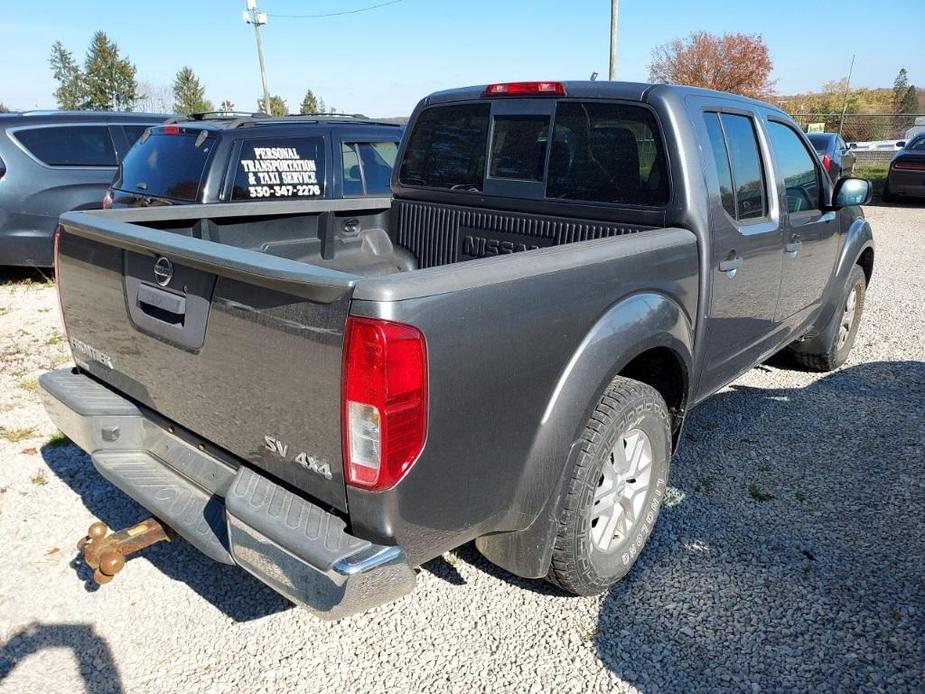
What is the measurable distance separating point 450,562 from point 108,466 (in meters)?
1.44

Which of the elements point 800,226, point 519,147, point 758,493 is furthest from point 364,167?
point 758,493

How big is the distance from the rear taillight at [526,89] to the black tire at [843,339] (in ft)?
9.35

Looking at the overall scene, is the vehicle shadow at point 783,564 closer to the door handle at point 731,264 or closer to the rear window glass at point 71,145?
the door handle at point 731,264

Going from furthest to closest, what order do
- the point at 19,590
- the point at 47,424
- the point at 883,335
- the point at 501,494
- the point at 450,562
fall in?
1. the point at 883,335
2. the point at 47,424
3. the point at 450,562
4. the point at 19,590
5. the point at 501,494

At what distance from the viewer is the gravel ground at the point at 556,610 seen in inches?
97.2

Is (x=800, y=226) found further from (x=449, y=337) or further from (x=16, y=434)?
(x=16, y=434)

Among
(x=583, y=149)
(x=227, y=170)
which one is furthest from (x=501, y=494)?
(x=227, y=170)

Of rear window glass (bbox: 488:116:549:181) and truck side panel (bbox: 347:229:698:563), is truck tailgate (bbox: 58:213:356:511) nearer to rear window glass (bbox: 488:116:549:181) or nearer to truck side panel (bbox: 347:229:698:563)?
truck side panel (bbox: 347:229:698:563)

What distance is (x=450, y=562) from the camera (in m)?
3.09

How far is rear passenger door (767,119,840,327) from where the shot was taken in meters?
3.83

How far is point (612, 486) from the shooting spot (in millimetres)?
2760

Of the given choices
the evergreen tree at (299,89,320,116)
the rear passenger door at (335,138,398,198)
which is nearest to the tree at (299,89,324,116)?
the evergreen tree at (299,89,320,116)

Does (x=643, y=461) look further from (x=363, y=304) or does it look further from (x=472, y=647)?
(x=363, y=304)

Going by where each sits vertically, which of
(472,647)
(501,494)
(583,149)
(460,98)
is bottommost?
(472,647)
